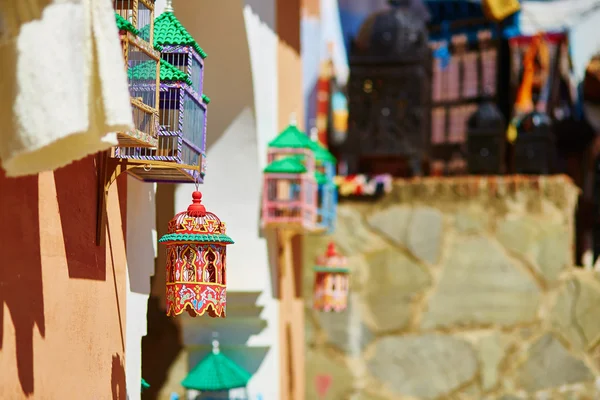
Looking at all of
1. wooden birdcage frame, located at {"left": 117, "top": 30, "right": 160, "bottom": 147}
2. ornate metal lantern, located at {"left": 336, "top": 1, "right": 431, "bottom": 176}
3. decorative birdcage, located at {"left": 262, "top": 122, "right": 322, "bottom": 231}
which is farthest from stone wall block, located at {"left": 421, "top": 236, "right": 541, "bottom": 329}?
wooden birdcage frame, located at {"left": 117, "top": 30, "right": 160, "bottom": 147}

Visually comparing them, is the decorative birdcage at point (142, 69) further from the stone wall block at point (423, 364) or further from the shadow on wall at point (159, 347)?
the stone wall block at point (423, 364)

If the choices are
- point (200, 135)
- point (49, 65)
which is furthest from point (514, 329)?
point (49, 65)

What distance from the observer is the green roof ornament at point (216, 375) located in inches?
341

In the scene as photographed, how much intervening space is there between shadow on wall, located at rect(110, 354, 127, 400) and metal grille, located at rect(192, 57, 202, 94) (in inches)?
57.2

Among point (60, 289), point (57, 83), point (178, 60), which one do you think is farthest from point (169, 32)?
point (57, 83)

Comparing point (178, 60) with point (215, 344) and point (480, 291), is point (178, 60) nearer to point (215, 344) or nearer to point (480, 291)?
point (215, 344)

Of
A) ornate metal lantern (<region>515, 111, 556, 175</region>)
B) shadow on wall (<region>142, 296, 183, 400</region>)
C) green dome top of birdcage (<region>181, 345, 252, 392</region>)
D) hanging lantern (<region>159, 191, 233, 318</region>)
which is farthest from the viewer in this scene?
ornate metal lantern (<region>515, 111, 556, 175</region>)

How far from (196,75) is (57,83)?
2109 mm

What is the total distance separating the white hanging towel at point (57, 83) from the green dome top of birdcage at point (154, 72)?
1.02m

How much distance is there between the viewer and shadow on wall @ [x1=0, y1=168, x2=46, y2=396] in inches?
157

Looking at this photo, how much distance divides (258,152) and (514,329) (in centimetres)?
432

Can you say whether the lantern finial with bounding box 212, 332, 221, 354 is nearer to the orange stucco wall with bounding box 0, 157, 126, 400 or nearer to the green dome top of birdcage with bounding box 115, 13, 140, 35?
the orange stucco wall with bounding box 0, 157, 126, 400

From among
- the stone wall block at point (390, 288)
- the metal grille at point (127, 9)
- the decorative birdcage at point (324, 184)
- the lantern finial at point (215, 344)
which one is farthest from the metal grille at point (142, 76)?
the stone wall block at point (390, 288)

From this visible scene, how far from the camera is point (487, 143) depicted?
12695 mm
